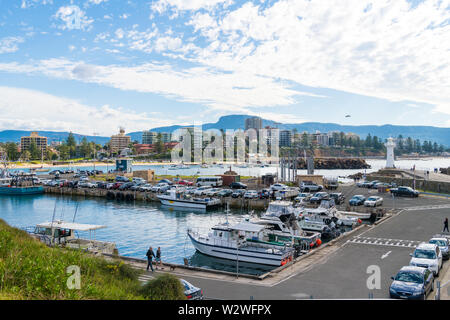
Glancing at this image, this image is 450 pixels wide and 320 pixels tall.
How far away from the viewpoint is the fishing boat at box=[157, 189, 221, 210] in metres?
44.5

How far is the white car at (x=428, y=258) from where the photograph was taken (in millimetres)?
15000

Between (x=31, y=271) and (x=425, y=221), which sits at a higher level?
(x=31, y=271)

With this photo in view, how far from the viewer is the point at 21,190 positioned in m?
60.2

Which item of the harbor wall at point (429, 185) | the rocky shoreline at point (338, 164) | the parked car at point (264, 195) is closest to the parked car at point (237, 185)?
the parked car at point (264, 195)

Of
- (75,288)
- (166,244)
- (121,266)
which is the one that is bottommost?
(166,244)

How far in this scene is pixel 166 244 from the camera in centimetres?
2812

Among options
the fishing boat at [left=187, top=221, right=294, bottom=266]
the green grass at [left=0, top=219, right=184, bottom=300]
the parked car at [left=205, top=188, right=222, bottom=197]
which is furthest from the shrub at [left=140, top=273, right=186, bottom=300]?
the parked car at [left=205, top=188, right=222, bottom=197]

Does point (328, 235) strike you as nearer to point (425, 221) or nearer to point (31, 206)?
point (425, 221)

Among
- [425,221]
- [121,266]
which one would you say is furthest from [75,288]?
[425,221]

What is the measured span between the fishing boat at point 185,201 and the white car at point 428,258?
29853mm

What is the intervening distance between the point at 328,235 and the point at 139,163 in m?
148

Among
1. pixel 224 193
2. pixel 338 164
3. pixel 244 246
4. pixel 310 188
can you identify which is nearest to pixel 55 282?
pixel 244 246

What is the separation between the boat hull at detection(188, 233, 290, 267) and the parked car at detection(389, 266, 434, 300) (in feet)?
27.2

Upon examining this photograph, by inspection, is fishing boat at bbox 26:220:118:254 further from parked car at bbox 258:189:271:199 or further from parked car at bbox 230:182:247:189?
parked car at bbox 230:182:247:189
